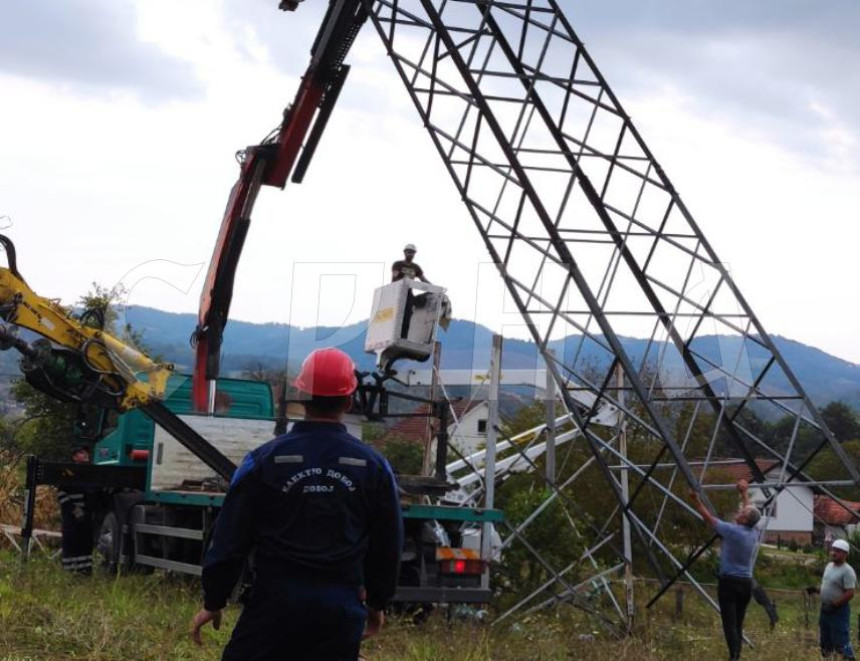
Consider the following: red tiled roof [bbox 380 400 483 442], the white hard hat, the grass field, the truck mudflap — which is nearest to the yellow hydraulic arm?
the grass field

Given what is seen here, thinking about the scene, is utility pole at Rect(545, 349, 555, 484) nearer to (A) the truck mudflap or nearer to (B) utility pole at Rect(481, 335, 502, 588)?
(B) utility pole at Rect(481, 335, 502, 588)

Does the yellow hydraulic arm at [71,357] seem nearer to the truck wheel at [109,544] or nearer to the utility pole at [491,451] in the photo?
the truck wheel at [109,544]

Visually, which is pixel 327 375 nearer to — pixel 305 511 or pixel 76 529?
pixel 305 511

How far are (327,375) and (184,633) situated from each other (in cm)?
525

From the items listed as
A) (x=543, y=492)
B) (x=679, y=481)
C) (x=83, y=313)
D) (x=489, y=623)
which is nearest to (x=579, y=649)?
(x=489, y=623)

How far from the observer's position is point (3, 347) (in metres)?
13.6

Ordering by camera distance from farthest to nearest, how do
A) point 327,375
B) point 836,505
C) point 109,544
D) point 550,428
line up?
point 836,505
point 109,544
point 550,428
point 327,375

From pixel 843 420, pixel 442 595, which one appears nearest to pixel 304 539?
pixel 442 595

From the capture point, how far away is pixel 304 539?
455 centimetres

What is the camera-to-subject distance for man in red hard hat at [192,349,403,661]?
179 inches

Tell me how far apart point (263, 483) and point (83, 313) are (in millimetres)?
10361

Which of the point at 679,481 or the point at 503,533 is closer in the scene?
the point at 503,533

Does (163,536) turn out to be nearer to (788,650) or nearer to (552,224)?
(552,224)

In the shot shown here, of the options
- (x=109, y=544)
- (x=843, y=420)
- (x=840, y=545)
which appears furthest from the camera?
(x=843, y=420)
